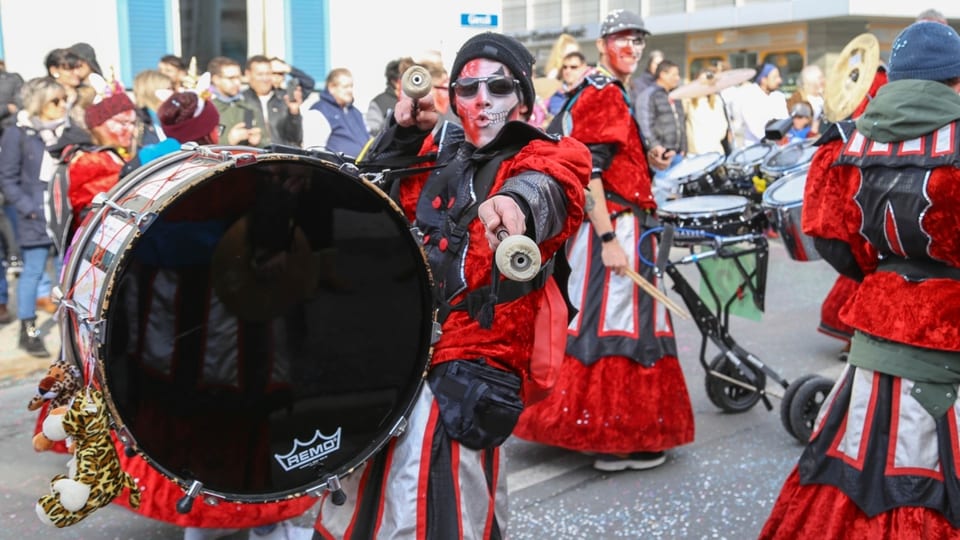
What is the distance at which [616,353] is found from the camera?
412 cm

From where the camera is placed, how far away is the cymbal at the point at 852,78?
4242 mm

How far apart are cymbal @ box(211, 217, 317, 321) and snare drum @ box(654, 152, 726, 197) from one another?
316 centimetres

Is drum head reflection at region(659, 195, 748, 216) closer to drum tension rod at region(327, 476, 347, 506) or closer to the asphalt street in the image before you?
the asphalt street

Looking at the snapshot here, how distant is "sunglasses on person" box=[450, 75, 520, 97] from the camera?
2.48 metres

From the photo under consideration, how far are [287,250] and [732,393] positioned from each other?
3.13 m

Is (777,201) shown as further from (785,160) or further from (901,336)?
(785,160)

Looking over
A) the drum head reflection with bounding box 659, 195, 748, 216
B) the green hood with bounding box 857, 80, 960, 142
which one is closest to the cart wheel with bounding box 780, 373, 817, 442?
the drum head reflection with bounding box 659, 195, 748, 216

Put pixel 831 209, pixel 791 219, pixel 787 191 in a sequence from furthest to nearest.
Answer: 1. pixel 787 191
2. pixel 791 219
3. pixel 831 209

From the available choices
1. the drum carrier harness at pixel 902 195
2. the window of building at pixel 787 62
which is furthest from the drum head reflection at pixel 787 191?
the window of building at pixel 787 62

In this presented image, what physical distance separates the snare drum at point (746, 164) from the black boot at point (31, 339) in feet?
13.8

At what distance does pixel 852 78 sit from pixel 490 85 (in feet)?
8.64

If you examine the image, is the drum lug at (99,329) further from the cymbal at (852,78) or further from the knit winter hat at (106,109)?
the cymbal at (852,78)

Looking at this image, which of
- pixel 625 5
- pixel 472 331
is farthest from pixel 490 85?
pixel 625 5

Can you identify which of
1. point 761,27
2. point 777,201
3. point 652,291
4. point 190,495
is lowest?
point 190,495
